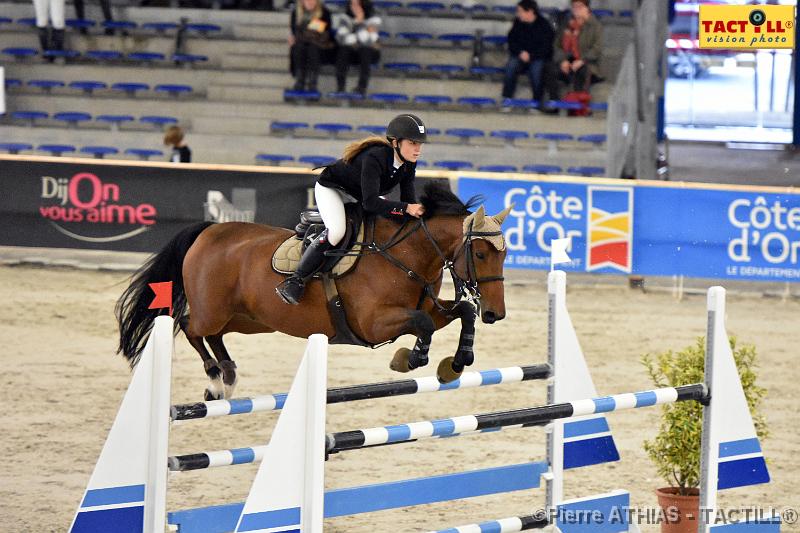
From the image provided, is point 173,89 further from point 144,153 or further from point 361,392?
point 361,392

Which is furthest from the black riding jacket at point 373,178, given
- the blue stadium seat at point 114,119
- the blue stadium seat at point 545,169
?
the blue stadium seat at point 114,119

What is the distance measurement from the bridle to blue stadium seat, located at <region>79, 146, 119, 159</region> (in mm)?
9695

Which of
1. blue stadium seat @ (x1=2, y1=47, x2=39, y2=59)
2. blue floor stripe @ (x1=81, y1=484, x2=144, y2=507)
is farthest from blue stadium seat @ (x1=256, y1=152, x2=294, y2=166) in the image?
blue floor stripe @ (x1=81, y1=484, x2=144, y2=507)

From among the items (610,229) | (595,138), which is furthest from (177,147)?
(595,138)

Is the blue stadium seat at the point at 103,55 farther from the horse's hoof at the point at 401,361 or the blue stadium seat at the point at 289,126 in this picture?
the horse's hoof at the point at 401,361

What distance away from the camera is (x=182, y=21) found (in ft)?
Result: 51.3

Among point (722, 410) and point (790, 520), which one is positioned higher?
point (722, 410)

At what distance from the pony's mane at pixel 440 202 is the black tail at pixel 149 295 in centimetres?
119

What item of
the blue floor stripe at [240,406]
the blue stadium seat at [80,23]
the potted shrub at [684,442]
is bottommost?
the potted shrub at [684,442]

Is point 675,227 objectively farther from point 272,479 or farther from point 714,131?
point 714,131

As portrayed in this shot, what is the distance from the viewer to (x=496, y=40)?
49.8ft

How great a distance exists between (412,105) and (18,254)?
4.97m

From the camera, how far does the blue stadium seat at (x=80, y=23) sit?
624 inches

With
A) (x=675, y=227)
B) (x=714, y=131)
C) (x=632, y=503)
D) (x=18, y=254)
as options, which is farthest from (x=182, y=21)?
(x=632, y=503)
